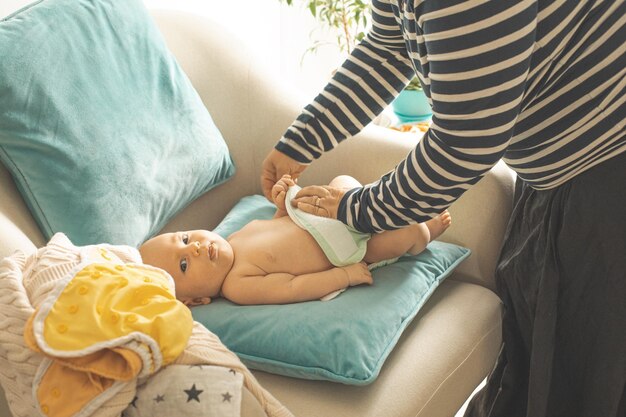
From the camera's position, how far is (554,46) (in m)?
0.91

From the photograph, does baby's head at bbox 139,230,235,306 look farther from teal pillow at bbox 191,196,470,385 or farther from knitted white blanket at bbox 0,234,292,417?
knitted white blanket at bbox 0,234,292,417

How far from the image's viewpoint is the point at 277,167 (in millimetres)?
1352

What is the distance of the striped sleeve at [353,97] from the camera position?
50.6 inches

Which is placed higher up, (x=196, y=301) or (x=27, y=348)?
(x=27, y=348)

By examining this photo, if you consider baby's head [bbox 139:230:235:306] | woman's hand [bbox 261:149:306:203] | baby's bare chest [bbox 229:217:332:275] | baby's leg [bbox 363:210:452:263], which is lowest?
baby's head [bbox 139:230:235:306]

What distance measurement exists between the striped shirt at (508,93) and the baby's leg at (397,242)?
0.61 ft

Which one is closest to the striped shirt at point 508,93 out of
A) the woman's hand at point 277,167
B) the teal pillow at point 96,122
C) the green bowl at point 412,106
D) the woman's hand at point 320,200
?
the woman's hand at point 320,200

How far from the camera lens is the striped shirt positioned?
856 mm

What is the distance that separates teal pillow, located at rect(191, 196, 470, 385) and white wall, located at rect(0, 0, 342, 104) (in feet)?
3.56

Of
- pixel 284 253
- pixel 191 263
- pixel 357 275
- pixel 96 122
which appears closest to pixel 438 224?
pixel 357 275

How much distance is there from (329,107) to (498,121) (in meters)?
0.46

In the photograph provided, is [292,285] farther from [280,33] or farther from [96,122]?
[280,33]

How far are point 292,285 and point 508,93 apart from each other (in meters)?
0.59

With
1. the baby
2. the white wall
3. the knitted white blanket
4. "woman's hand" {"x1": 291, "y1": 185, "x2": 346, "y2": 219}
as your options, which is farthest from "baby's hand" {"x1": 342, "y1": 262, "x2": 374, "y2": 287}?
the white wall
